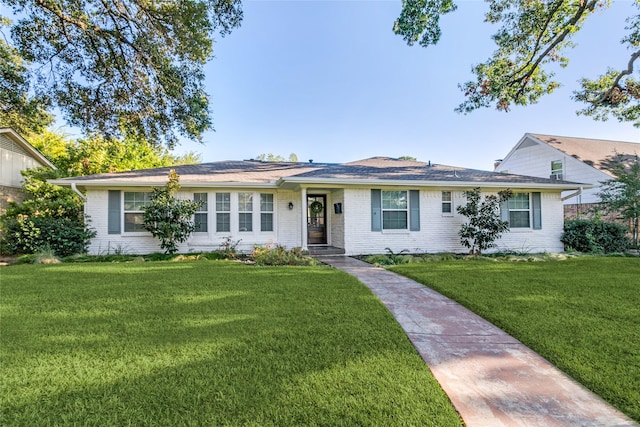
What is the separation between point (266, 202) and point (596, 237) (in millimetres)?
12282

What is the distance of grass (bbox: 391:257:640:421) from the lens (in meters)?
2.71

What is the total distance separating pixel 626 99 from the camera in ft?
47.5

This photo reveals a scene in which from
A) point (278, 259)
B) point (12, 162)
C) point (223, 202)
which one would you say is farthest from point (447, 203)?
point (12, 162)

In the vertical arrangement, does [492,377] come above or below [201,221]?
below

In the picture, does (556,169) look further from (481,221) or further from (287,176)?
(287,176)

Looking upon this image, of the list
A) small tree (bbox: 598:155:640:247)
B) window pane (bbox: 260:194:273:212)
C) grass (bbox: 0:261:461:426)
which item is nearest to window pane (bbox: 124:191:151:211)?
window pane (bbox: 260:194:273:212)

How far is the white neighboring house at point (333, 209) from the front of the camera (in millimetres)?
10008

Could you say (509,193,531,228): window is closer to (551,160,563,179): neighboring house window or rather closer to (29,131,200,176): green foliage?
(551,160,563,179): neighboring house window

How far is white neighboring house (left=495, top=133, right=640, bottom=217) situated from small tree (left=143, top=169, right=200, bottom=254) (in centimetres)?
1775

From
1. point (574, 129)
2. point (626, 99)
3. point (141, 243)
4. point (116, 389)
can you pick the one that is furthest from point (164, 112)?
point (574, 129)

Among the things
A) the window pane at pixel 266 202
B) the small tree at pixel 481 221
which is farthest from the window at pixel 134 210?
the small tree at pixel 481 221

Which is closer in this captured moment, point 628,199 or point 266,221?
point 266,221

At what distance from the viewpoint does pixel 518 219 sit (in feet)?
37.8

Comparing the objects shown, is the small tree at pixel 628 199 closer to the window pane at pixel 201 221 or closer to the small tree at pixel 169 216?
the window pane at pixel 201 221
